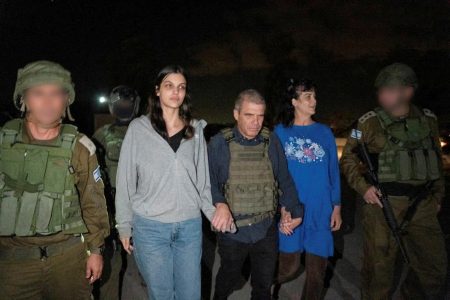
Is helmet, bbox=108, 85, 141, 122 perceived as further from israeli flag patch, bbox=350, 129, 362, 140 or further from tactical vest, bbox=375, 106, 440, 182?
tactical vest, bbox=375, 106, 440, 182

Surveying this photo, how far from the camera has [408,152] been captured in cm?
341

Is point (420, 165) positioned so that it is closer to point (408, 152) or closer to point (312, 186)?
point (408, 152)

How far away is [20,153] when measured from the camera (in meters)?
2.42

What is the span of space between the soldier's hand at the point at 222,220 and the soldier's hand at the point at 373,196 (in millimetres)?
1473

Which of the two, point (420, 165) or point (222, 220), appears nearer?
point (222, 220)

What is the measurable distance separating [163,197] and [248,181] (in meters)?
0.76

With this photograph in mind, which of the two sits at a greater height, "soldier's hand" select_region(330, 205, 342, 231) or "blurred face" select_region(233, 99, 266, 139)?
"blurred face" select_region(233, 99, 266, 139)

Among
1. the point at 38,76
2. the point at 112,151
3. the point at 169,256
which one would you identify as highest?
the point at 38,76

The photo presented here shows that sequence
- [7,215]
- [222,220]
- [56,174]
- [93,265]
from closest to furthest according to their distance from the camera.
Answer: [7,215] < [56,174] < [93,265] < [222,220]

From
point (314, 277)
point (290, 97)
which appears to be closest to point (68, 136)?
point (290, 97)

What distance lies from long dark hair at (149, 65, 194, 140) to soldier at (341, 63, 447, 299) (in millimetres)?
1767

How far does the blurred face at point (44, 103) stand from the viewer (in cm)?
250

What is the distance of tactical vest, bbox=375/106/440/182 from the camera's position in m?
3.40

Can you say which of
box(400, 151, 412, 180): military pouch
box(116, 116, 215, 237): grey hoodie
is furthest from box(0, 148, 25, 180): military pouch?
box(400, 151, 412, 180): military pouch
